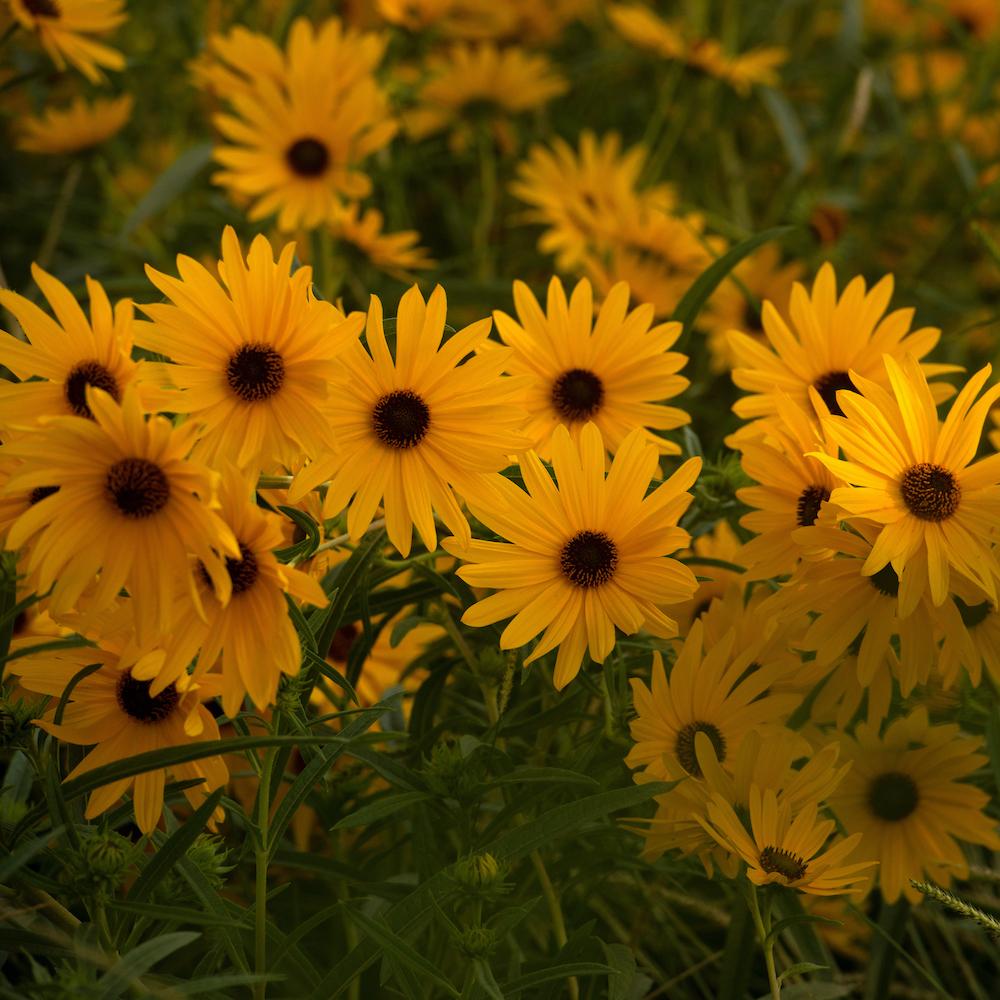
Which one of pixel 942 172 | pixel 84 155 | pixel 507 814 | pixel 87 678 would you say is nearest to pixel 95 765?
pixel 87 678

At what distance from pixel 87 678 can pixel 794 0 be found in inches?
62.4

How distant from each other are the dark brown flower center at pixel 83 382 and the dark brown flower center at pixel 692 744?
423 mm

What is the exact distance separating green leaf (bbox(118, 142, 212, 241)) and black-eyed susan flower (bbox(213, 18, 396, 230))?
47 mm

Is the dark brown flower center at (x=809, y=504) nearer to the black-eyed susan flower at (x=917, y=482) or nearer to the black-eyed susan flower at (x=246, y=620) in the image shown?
the black-eyed susan flower at (x=917, y=482)

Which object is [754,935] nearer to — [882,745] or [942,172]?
[882,745]

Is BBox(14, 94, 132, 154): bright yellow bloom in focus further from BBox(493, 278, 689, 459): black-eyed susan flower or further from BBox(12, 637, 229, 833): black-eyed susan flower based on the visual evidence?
BBox(12, 637, 229, 833): black-eyed susan flower

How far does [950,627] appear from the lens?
0.78 m

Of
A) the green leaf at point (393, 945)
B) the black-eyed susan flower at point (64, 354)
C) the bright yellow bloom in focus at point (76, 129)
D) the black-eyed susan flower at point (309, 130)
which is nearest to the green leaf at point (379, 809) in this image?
the green leaf at point (393, 945)

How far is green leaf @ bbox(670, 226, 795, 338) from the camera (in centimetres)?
98

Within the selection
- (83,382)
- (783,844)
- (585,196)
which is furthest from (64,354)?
(585,196)

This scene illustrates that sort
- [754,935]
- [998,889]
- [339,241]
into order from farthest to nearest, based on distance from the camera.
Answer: [339,241]
[998,889]
[754,935]

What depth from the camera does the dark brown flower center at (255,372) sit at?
687mm

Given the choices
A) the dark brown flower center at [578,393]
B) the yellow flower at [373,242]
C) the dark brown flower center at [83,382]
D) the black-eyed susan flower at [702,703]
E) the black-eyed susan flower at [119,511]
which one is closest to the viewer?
the black-eyed susan flower at [119,511]

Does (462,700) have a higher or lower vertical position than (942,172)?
lower
